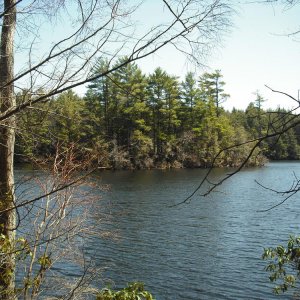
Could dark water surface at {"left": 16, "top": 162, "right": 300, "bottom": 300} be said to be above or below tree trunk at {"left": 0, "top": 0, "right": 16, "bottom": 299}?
below

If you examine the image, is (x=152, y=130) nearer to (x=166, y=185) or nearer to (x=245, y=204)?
(x=166, y=185)

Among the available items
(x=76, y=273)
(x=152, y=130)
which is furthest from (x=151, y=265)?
(x=152, y=130)

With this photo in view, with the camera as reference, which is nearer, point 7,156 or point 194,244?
point 7,156

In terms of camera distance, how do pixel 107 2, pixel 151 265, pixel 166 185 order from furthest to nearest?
pixel 166 185, pixel 151 265, pixel 107 2

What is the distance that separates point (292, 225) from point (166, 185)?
50.7ft

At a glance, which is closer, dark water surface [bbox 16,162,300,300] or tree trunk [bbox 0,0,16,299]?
tree trunk [bbox 0,0,16,299]

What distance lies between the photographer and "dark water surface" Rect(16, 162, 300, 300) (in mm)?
10703

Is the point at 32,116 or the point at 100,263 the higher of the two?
the point at 32,116

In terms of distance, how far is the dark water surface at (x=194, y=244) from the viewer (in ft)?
35.1

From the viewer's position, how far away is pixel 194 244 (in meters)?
14.7

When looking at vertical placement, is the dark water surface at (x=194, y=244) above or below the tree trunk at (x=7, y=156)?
below

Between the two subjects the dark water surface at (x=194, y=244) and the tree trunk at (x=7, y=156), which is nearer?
the tree trunk at (x=7, y=156)

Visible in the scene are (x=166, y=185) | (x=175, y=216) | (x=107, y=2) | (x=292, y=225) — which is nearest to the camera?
(x=107, y=2)

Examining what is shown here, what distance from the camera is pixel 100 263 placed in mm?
12453
